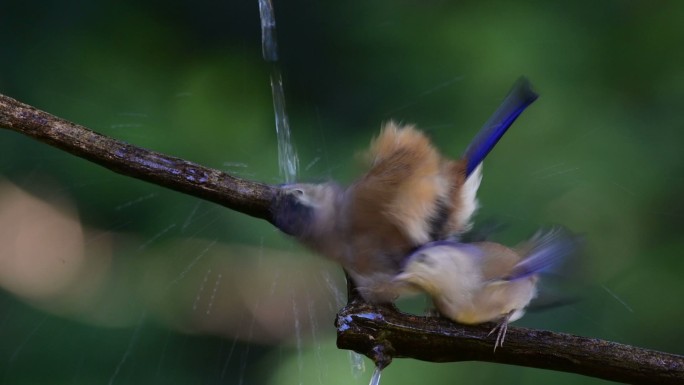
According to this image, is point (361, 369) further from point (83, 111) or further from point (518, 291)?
point (83, 111)

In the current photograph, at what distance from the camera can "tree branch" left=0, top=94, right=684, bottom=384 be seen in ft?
4.05

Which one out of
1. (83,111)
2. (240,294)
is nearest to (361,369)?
(240,294)

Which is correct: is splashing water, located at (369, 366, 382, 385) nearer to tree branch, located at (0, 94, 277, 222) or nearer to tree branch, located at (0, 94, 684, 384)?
tree branch, located at (0, 94, 684, 384)

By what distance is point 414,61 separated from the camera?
2469 millimetres

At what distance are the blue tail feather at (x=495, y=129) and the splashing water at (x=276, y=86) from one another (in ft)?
2.40

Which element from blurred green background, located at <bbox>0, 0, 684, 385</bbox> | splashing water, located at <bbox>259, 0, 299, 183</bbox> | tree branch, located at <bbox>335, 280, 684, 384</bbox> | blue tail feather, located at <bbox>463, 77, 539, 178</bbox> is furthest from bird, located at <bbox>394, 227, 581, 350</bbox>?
splashing water, located at <bbox>259, 0, 299, 183</bbox>

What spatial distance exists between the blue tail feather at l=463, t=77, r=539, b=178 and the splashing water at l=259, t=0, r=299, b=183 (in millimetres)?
733

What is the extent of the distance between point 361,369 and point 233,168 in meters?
0.55

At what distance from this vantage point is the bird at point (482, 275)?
1304mm

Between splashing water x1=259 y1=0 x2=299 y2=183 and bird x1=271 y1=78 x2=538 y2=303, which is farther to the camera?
splashing water x1=259 y1=0 x2=299 y2=183

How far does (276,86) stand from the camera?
246cm

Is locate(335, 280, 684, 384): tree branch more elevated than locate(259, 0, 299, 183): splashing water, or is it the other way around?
locate(259, 0, 299, 183): splashing water

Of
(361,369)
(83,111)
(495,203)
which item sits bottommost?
(361,369)

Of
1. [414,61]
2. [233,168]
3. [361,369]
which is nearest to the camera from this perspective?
[361,369]
